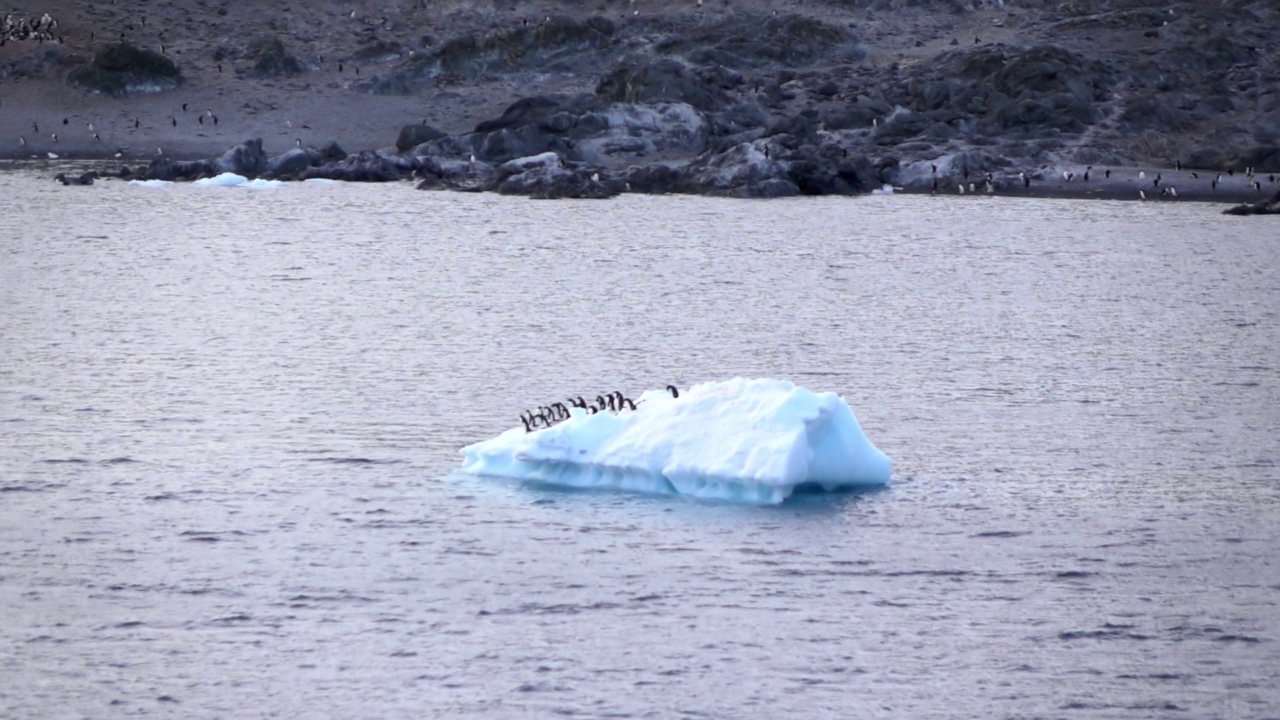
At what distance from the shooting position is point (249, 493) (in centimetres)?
1748

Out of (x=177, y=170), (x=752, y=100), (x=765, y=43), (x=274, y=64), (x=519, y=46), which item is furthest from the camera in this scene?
(x=519, y=46)

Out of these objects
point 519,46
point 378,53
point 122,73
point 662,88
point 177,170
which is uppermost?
point 519,46

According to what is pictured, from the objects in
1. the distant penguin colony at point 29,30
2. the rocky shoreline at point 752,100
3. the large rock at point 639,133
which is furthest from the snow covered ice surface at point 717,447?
the distant penguin colony at point 29,30

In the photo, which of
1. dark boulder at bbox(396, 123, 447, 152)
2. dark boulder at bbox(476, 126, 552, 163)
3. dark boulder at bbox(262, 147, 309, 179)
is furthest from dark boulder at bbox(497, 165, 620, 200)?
dark boulder at bbox(262, 147, 309, 179)

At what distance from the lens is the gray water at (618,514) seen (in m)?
12.4

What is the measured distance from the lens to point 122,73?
60562 mm

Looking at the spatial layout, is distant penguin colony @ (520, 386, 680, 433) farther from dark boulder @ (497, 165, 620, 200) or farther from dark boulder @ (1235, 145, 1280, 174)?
dark boulder @ (1235, 145, 1280, 174)

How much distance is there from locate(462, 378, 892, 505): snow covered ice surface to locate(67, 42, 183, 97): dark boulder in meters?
47.4

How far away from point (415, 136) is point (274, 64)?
9488 millimetres

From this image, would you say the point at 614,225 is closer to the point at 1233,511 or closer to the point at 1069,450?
the point at 1069,450

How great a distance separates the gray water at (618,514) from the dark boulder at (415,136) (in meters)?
20.6

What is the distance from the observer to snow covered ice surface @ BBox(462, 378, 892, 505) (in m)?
16.4

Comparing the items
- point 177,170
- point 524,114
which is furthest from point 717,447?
point 177,170

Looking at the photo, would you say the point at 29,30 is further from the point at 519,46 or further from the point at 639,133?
the point at 639,133
